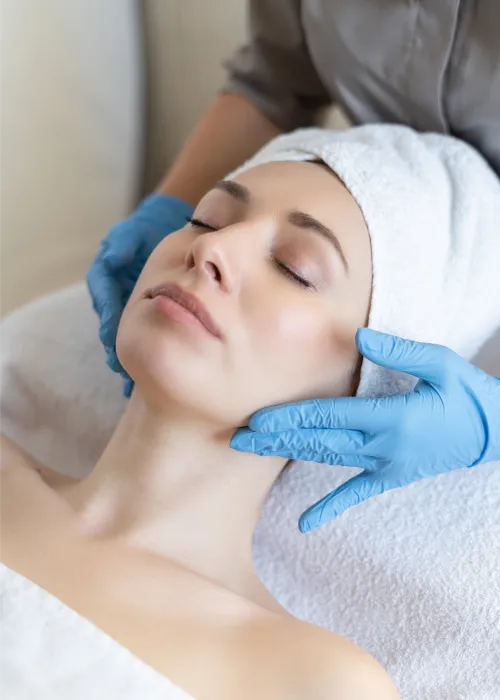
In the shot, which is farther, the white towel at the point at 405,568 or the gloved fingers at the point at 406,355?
the white towel at the point at 405,568

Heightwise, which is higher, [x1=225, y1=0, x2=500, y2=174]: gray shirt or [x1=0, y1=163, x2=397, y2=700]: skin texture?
[x1=225, y1=0, x2=500, y2=174]: gray shirt

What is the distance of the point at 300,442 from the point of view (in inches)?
35.8

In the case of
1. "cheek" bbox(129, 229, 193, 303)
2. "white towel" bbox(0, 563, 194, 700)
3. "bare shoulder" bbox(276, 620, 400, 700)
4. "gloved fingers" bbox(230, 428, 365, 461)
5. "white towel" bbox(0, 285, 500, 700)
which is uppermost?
"cheek" bbox(129, 229, 193, 303)

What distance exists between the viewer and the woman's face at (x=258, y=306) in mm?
862

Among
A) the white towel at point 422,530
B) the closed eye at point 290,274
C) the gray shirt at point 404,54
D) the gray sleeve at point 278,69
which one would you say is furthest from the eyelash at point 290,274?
the gray sleeve at point 278,69

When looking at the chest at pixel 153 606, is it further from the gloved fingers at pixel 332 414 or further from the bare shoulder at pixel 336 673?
the gloved fingers at pixel 332 414

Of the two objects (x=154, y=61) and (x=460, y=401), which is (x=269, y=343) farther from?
(x=154, y=61)

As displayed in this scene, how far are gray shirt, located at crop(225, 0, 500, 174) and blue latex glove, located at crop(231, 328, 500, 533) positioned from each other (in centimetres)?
42

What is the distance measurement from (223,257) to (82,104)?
0.96 metres

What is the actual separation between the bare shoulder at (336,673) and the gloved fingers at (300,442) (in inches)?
8.5

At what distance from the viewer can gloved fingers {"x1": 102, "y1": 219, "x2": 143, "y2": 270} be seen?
3.99ft

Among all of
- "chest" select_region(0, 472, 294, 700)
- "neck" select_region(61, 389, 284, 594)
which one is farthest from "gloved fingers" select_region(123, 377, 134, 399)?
"chest" select_region(0, 472, 294, 700)

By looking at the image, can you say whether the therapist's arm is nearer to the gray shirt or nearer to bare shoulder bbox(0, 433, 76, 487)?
the gray shirt

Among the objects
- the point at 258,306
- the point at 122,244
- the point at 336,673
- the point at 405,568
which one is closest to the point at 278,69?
the point at 122,244
